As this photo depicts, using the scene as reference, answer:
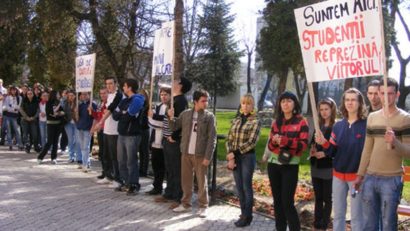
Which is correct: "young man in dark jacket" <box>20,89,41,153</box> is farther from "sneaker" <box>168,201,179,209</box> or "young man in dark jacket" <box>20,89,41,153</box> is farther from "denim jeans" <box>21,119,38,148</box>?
"sneaker" <box>168,201,179,209</box>

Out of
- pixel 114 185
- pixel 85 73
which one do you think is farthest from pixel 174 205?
pixel 85 73

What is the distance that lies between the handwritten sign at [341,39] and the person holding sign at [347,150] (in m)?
0.38

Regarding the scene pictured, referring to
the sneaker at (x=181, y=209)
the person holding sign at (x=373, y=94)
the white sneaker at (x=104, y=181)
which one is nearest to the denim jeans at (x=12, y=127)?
the white sneaker at (x=104, y=181)

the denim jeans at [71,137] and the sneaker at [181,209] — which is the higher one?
the denim jeans at [71,137]

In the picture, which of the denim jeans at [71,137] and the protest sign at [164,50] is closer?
the protest sign at [164,50]

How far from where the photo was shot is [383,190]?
15.9ft

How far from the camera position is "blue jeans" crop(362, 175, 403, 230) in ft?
15.8

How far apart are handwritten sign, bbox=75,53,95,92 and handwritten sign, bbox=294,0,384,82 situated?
245 inches

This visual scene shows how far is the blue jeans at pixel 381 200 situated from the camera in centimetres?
481

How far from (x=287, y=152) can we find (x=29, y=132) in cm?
1153

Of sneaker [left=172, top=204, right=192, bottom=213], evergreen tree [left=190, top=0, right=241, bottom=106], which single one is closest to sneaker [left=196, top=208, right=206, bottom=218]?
sneaker [left=172, top=204, right=192, bottom=213]

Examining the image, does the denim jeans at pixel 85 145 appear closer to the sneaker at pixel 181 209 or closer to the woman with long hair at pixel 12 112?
the woman with long hair at pixel 12 112

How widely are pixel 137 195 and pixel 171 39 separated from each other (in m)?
2.86

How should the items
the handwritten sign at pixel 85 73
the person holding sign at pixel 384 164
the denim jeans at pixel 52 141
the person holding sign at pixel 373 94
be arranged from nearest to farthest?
the person holding sign at pixel 384 164
the person holding sign at pixel 373 94
the handwritten sign at pixel 85 73
the denim jeans at pixel 52 141
